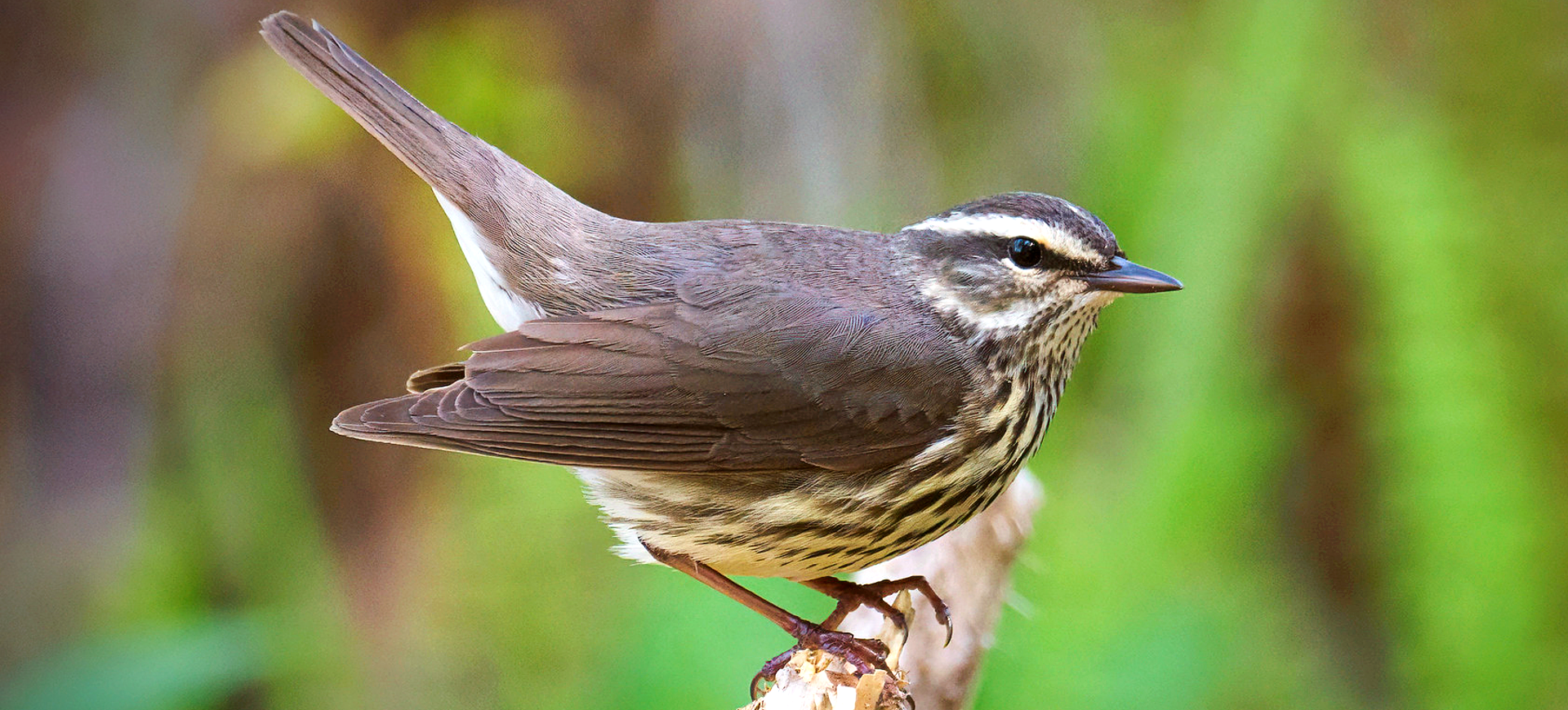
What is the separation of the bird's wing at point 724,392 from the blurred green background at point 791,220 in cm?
112

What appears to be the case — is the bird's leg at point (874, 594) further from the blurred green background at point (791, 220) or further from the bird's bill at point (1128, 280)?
the bird's bill at point (1128, 280)

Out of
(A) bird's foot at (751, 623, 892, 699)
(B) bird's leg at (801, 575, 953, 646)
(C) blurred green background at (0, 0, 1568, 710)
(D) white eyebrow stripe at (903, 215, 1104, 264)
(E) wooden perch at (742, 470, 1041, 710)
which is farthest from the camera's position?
(C) blurred green background at (0, 0, 1568, 710)

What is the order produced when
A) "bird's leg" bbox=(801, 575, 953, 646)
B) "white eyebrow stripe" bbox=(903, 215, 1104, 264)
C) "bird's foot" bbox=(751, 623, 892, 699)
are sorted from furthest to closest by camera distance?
1. "bird's leg" bbox=(801, 575, 953, 646)
2. "bird's foot" bbox=(751, 623, 892, 699)
3. "white eyebrow stripe" bbox=(903, 215, 1104, 264)

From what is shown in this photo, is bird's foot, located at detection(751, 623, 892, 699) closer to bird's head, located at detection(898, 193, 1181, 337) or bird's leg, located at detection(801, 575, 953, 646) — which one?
bird's leg, located at detection(801, 575, 953, 646)

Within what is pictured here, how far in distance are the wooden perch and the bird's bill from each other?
27.8 inches

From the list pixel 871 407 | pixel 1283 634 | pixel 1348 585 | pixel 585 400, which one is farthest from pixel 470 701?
pixel 1348 585

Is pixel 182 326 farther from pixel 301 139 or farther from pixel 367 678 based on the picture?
pixel 367 678

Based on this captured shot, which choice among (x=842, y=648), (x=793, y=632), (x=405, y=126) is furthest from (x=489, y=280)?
(x=842, y=648)

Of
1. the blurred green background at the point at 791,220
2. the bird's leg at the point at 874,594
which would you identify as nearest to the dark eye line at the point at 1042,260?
the bird's leg at the point at 874,594

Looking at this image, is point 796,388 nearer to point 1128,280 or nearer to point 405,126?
point 1128,280

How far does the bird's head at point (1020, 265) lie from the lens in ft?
9.93

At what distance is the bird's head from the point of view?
3.03m

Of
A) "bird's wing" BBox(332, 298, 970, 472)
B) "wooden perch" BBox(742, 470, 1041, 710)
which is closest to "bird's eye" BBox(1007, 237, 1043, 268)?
"bird's wing" BBox(332, 298, 970, 472)

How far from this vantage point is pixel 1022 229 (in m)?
3.07
